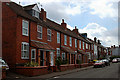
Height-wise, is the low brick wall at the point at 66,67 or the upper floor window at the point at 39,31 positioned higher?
the upper floor window at the point at 39,31

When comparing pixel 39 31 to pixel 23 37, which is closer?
pixel 23 37

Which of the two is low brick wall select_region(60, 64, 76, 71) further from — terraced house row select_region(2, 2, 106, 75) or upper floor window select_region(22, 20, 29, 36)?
upper floor window select_region(22, 20, 29, 36)

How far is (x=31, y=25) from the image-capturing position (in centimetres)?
2148

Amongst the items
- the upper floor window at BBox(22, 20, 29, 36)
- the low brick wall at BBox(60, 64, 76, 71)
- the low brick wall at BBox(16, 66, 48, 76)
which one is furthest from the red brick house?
the low brick wall at BBox(60, 64, 76, 71)

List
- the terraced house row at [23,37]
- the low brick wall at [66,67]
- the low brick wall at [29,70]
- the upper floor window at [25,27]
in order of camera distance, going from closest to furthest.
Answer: the low brick wall at [29,70]
the terraced house row at [23,37]
the upper floor window at [25,27]
the low brick wall at [66,67]

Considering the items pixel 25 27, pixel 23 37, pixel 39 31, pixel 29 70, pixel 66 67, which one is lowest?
pixel 66 67

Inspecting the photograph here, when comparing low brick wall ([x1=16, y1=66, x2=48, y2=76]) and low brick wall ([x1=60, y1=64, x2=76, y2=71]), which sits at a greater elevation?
low brick wall ([x1=16, y1=66, x2=48, y2=76])

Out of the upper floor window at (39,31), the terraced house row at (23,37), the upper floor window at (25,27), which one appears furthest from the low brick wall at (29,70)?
the upper floor window at (39,31)

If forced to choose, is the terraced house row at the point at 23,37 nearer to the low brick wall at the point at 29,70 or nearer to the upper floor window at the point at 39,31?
the upper floor window at the point at 39,31

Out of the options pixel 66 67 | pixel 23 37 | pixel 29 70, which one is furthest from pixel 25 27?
pixel 66 67

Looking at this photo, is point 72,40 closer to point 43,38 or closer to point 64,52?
point 64,52

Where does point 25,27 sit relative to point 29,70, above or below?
above

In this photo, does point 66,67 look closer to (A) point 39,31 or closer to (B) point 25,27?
(A) point 39,31

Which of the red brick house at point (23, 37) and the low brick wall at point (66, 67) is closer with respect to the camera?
the red brick house at point (23, 37)
